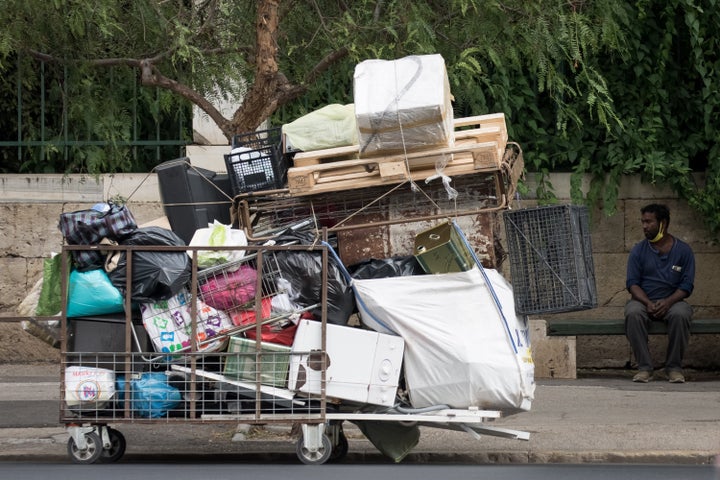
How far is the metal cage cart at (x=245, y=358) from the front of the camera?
702cm

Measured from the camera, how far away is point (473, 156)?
727 cm

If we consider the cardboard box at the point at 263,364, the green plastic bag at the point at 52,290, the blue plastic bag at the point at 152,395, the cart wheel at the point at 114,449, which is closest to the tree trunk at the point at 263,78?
the green plastic bag at the point at 52,290

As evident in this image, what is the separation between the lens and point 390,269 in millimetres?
7324

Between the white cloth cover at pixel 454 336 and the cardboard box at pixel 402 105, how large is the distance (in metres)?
0.84

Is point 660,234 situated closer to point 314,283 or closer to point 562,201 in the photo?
point 562,201

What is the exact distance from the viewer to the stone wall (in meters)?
11.9

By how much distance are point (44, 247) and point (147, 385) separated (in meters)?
5.24

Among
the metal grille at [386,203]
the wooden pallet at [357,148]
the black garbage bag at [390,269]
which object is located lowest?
the black garbage bag at [390,269]

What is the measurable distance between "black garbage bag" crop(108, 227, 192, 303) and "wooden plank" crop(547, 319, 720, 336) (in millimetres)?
5136

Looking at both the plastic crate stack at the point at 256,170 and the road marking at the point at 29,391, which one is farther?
the road marking at the point at 29,391

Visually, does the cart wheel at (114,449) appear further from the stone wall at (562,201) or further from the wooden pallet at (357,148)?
the stone wall at (562,201)

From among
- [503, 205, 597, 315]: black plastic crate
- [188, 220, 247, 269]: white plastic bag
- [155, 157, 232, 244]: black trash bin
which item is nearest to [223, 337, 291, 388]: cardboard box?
[188, 220, 247, 269]: white plastic bag

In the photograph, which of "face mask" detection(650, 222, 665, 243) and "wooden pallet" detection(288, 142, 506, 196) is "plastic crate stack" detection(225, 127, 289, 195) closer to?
"wooden pallet" detection(288, 142, 506, 196)

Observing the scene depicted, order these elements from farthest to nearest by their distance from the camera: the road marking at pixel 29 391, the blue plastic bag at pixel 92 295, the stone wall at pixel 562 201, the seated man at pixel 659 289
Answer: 1. the stone wall at pixel 562 201
2. the seated man at pixel 659 289
3. the road marking at pixel 29 391
4. the blue plastic bag at pixel 92 295
